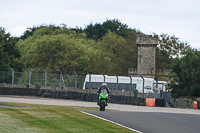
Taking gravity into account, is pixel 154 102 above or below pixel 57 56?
below

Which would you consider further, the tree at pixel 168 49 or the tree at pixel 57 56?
the tree at pixel 168 49

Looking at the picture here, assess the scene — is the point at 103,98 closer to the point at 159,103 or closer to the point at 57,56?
the point at 159,103

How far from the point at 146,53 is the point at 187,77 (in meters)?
29.7

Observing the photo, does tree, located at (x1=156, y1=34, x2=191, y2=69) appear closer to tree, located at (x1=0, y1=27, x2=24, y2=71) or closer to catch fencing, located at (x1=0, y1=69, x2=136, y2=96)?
tree, located at (x1=0, y1=27, x2=24, y2=71)

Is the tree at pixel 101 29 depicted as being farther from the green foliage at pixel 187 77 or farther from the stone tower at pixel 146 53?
the green foliage at pixel 187 77

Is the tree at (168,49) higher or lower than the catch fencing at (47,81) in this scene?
higher

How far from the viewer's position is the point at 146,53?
86.9 meters

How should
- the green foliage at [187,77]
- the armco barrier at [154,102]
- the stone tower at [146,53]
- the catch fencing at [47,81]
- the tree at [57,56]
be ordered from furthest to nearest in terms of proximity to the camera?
the stone tower at [146,53]
the tree at [57,56]
the green foliage at [187,77]
the catch fencing at [47,81]
the armco barrier at [154,102]

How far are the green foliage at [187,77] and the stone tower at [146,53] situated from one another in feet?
82.8

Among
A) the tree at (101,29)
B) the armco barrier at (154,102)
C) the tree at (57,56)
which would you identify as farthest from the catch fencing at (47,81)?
the tree at (101,29)

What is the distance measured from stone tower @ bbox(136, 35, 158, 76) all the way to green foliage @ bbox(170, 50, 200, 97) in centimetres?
2523

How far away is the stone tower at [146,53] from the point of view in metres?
85.8

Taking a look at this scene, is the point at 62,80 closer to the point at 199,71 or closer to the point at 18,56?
the point at 199,71

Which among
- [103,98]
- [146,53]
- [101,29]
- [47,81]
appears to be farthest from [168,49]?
[103,98]
